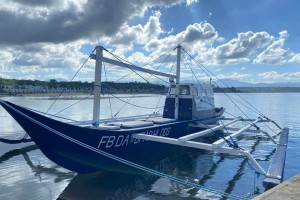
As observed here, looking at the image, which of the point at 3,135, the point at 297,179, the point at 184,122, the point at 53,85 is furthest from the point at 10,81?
the point at 297,179

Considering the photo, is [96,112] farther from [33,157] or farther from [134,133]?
[33,157]

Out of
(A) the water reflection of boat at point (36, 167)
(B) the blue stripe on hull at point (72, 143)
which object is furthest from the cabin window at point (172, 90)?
(A) the water reflection of boat at point (36, 167)

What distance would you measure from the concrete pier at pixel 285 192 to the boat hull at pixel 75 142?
587 centimetres

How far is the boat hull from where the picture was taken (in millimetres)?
9242

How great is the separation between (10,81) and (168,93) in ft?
474

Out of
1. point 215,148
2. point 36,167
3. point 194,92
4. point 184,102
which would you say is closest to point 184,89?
point 194,92

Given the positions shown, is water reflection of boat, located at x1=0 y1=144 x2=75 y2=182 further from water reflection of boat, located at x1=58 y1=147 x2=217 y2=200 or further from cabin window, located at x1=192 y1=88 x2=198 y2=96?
cabin window, located at x1=192 y1=88 x2=198 y2=96

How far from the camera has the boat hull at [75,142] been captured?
9.24 metres

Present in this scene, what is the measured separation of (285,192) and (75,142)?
22.7 ft

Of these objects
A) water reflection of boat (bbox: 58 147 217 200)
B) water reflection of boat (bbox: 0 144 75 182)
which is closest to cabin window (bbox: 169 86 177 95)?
water reflection of boat (bbox: 58 147 217 200)

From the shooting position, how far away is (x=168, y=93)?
18453 mm

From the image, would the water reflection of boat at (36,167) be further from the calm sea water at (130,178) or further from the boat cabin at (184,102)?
the boat cabin at (184,102)

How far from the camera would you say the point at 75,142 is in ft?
31.6

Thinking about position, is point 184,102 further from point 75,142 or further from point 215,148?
point 75,142
